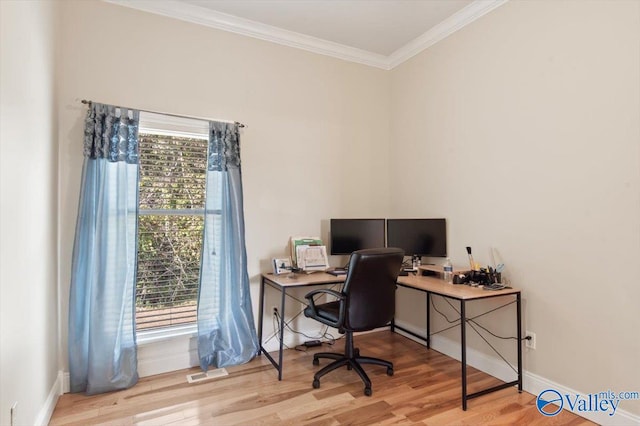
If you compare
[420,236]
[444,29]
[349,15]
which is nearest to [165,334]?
[420,236]

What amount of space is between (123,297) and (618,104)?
139 inches

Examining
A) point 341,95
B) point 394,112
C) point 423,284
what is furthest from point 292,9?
point 423,284

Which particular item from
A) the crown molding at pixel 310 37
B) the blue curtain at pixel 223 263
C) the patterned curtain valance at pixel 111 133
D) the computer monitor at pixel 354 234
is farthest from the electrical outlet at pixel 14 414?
the crown molding at pixel 310 37

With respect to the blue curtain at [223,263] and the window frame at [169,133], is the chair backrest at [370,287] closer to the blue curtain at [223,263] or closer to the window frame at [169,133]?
the blue curtain at [223,263]

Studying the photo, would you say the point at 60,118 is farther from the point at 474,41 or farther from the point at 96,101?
the point at 474,41

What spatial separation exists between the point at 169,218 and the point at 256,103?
1311mm

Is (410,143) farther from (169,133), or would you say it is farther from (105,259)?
(105,259)

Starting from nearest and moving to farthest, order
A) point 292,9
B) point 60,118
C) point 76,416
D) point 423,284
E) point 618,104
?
point 618,104 → point 76,416 → point 60,118 → point 423,284 → point 292,9

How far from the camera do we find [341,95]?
3809 mm

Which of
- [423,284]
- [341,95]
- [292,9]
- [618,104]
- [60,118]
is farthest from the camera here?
[341,95]

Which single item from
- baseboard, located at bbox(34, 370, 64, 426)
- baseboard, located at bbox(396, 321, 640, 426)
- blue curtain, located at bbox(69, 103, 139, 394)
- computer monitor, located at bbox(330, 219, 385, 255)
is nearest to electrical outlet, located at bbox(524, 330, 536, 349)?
baseboard, located at bbox(396, 321, 640, 426)

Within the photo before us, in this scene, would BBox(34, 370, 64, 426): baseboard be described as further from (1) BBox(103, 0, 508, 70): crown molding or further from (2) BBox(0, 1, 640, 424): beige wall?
(1) BBox(103, 0, 508, 70): crown molding

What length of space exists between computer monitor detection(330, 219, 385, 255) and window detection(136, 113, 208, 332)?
Result: 1.25 meters

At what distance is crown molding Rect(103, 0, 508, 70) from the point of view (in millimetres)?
2930
